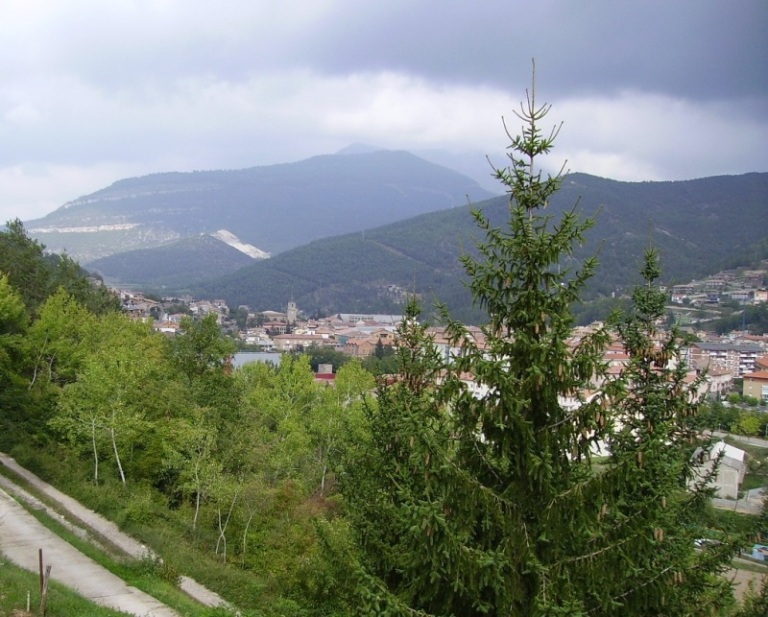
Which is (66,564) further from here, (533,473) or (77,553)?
(533,473)

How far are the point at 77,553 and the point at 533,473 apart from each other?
11830 mm

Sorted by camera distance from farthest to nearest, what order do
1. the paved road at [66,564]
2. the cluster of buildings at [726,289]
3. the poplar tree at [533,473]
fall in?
the cluster of buildings at [726,289], the paved road at [66,564], the poplar tree at [533,473]

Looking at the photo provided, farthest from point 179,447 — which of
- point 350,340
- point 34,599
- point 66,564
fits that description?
point 350,340

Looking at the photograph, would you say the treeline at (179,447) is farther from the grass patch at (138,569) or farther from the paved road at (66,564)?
the paved road at (66,564)

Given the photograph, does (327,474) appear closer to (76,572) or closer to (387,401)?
(76,572)

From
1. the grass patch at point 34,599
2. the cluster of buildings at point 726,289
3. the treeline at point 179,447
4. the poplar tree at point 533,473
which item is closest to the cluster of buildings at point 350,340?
the cluster of buildings at point 726,289

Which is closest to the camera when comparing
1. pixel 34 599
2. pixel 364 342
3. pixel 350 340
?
pixel 34 599

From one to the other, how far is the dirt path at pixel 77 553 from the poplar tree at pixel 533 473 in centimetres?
773

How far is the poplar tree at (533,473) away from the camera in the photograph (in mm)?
6293

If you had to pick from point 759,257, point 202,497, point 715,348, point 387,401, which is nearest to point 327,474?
point 202,497

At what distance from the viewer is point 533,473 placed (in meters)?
6.50

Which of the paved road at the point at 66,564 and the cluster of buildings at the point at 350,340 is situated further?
the cluster of buildings at the point at 350,340

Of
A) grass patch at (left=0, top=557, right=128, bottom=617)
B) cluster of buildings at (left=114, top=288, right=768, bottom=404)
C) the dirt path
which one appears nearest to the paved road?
the dirt path

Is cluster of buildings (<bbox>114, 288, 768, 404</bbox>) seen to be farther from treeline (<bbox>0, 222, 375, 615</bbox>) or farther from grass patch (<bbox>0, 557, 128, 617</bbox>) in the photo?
grass patch (<bbox>0, 557, 128, 617</bbox>)
